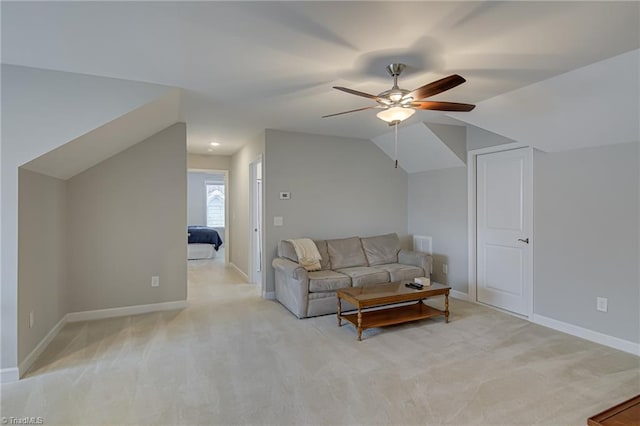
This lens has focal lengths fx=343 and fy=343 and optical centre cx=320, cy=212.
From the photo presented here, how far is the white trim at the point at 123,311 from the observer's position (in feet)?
12.7

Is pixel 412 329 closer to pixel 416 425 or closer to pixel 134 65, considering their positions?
pixel 416 425

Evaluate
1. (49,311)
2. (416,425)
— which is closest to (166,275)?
(49,311)

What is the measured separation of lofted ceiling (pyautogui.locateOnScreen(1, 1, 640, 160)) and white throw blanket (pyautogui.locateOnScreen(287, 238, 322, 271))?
1.98 metres

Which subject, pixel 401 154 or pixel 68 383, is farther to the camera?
pixel 401 154

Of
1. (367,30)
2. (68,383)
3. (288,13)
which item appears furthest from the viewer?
(68,383)

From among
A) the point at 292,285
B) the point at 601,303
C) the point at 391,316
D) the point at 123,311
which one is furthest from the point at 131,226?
the point at 601,303

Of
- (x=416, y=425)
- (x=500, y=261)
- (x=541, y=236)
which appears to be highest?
(x=541, y=236)

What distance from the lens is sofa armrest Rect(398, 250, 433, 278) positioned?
468 centimetres

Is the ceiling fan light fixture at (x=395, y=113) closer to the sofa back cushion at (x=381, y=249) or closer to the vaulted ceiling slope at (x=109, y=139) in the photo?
the vaulted ceiling slope at (x=109, y=139)

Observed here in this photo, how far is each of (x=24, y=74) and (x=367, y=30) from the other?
2601 mm

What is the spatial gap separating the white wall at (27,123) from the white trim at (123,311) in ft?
4.52

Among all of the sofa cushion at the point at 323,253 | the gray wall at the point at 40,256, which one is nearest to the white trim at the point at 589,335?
the sofa cushion at the point at 323,253

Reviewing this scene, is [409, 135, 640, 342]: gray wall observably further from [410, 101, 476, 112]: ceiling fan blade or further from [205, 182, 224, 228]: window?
[205, 182, 224, 228]: window

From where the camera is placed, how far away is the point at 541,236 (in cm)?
380
